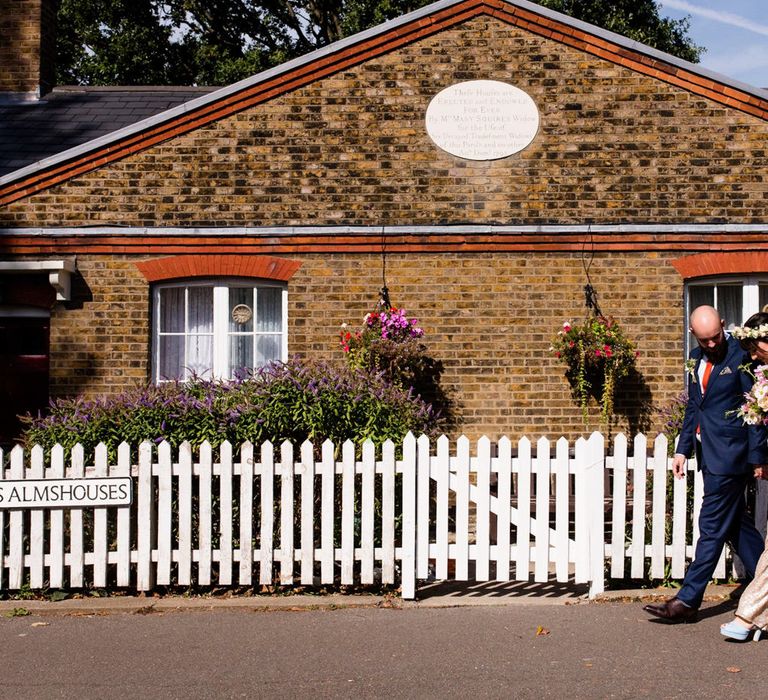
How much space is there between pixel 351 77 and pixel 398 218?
1679 mm

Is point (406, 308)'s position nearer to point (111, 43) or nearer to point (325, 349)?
point (325, 349)

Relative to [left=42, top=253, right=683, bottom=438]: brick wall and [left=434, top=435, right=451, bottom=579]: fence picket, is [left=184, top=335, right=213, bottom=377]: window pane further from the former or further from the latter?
[left=434, top=435, right=451, bottom=579]: fence picket

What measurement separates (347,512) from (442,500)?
0.68m

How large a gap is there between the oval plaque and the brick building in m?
0.05

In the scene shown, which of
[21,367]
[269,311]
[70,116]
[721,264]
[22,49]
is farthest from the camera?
[22,49]

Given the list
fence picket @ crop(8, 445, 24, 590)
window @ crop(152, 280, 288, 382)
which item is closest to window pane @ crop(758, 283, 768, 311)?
window @ crop(152, 280, 288, 382)

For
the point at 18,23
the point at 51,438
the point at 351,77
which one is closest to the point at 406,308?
the point at 351,77

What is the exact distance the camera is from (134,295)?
10398 mm

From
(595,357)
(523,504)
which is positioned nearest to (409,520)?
(523,504)

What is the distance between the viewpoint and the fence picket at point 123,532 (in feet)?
21.9

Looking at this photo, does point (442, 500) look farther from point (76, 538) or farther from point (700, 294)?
point (700, 294)

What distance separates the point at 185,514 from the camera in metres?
6.63

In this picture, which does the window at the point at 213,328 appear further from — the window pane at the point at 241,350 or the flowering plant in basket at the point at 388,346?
the flowering plant in basket at the point at 388,346

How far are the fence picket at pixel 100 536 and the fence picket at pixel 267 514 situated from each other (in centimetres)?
81
